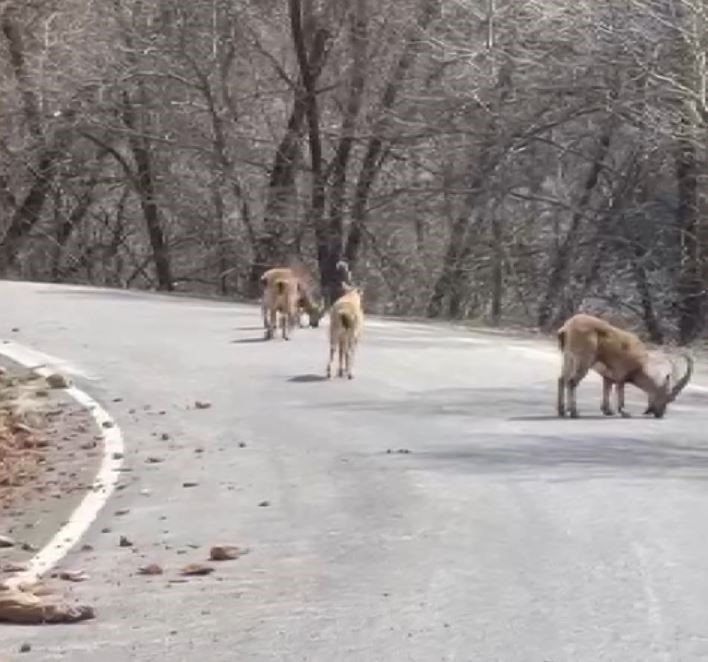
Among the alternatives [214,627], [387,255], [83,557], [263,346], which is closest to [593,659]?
[214,627]

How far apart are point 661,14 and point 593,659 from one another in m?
20.9

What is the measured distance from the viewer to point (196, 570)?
10.9 meters

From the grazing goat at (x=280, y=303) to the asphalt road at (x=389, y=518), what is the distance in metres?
1.35

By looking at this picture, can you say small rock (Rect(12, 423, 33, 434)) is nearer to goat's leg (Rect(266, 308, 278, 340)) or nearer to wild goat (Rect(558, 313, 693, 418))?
wild goat (Rect(558, 313, 693, 418))

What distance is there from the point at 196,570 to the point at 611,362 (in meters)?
8.00

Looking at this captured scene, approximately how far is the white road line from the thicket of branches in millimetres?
10965

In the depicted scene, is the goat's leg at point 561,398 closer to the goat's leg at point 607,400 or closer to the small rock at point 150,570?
the goat's leg at point 607,400

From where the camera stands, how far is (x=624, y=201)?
3253 cm

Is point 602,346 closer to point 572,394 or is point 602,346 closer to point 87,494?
point 572,394

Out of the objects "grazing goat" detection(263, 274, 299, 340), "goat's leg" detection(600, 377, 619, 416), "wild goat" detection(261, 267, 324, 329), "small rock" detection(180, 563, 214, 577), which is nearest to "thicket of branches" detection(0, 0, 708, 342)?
"wild goat" detection(261, 267, 324, 329)

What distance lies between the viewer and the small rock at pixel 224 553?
11211 millimetres

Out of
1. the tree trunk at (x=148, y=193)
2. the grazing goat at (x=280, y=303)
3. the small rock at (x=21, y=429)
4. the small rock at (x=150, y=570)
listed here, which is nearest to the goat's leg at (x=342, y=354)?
the grazing goat at (x=280, y=303)

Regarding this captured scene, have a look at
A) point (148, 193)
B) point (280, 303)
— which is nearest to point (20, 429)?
point (280, 303)

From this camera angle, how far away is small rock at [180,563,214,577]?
10812 millimetres
